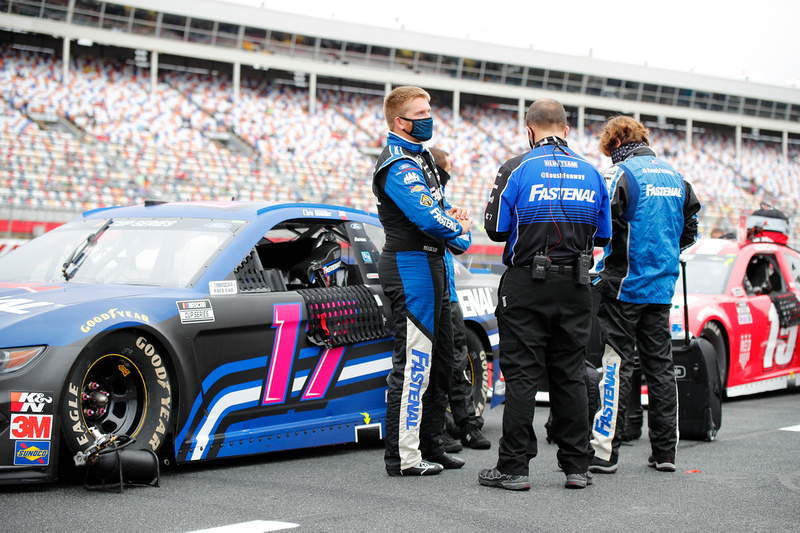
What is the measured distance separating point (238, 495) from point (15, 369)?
3.65ft

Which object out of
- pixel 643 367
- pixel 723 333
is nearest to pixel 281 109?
pixel 723 333

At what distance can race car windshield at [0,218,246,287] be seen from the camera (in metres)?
4.62

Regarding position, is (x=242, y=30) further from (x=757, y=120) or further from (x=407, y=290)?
(x=407, y=290)

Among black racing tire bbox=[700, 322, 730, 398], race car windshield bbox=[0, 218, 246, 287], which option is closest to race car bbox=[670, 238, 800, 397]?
black racing tire bbox=[700, 322, 730, 398]

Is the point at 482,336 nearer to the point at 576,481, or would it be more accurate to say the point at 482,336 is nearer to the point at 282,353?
the point at 282,353

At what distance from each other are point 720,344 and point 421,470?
4.42 metres

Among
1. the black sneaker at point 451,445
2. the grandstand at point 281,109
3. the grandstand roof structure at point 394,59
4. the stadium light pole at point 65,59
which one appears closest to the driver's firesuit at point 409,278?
the black sneaker at point 451,445

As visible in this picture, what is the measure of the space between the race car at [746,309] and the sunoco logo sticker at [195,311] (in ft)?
14.6

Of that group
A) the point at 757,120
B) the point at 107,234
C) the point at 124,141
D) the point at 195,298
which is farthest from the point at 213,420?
the point at 757,120

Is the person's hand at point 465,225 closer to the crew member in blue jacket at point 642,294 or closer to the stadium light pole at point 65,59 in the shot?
the crew member in blue jacket at point 642,294

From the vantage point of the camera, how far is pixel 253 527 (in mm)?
3203

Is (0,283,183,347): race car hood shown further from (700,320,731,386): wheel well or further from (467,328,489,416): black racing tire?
(700,320,731,386): wheel well

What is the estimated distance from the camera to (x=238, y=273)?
4711 mm

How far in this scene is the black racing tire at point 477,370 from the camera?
19.8 ft
